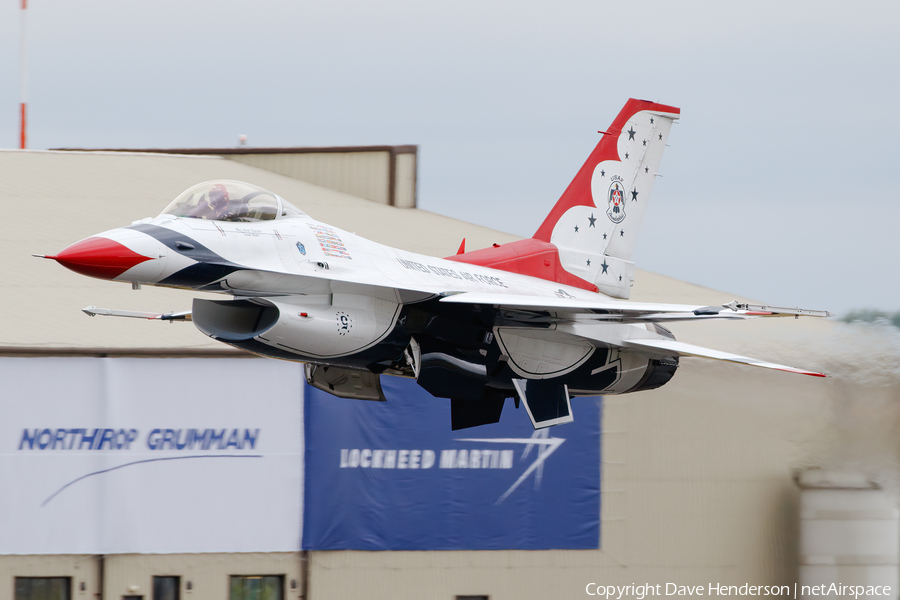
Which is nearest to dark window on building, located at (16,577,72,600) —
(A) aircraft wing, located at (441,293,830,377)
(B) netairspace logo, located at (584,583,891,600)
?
(B) netairspace logo, located at (584,583,891,600)

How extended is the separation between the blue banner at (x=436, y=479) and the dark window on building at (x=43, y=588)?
182 inches

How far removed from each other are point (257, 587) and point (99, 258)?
11.0m

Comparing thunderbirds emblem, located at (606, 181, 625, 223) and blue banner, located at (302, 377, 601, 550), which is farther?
blue banner, located at (302, 377, 601, 550)

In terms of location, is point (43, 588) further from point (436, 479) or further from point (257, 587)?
point (436, 479)

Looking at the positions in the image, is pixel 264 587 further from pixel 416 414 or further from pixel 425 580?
pixel 416 414

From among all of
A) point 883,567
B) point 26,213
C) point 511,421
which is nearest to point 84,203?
point 26,213

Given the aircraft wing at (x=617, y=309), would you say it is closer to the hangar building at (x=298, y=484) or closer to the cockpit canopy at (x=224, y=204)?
the cockpit canopy at (x=224, y=204)

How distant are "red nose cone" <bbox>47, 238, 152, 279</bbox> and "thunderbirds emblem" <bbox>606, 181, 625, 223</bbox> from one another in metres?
8.32

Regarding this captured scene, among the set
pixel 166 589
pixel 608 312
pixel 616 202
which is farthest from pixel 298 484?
pixel 608 312

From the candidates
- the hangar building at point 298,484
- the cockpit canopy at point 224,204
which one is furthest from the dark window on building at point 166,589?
the cockpit canopy at point 224,204

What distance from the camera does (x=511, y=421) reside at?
20.8 metres

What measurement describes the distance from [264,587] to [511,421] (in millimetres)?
5900

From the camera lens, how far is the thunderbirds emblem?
16.6 meters

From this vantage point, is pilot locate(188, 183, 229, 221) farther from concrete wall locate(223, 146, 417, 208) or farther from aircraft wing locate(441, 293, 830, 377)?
concrete wall locate(223, 146, 417, 208)
